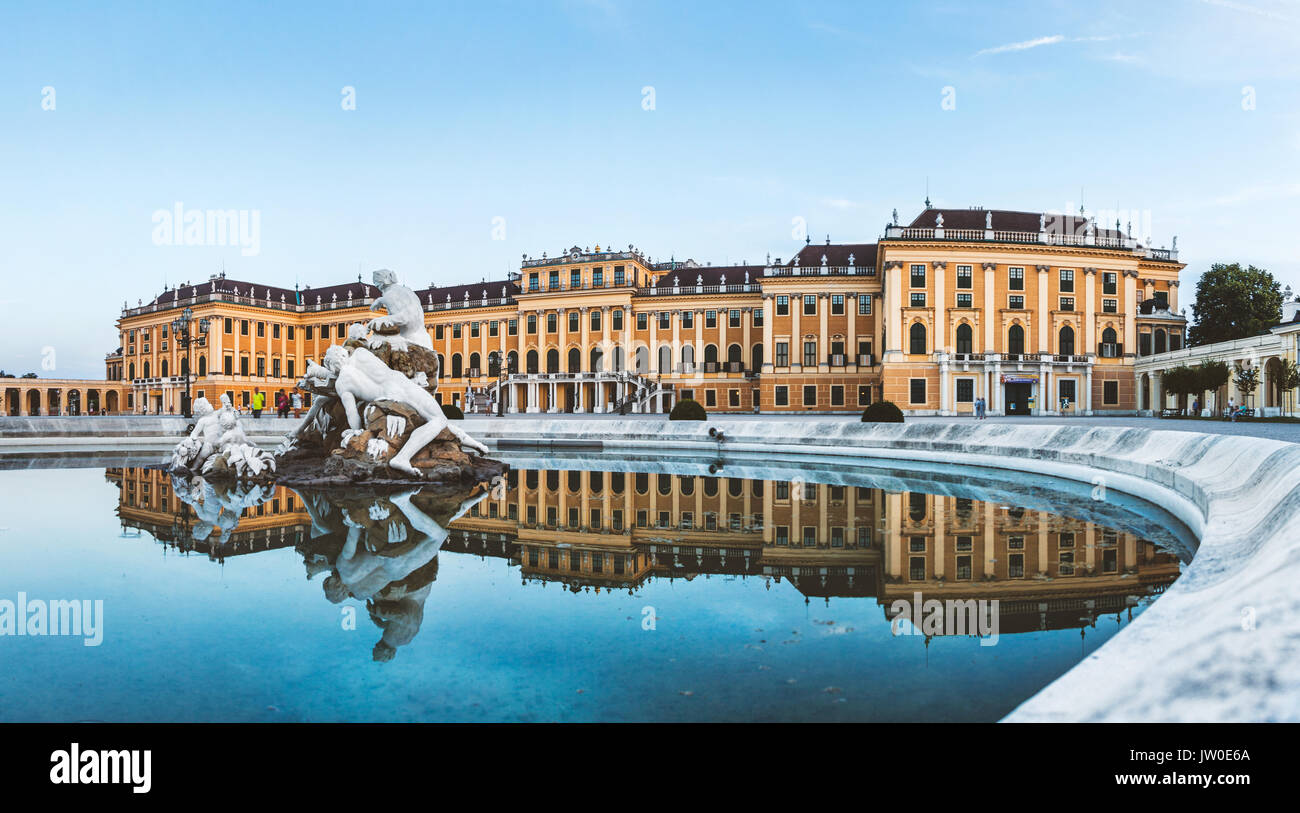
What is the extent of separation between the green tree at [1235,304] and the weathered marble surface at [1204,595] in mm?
47569

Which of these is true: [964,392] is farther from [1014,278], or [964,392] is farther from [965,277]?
[1014,278]

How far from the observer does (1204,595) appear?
320 cm

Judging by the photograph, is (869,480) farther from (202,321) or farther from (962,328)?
(202,321)

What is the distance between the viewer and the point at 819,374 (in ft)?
160

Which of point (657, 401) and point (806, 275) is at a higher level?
point (806, 275)

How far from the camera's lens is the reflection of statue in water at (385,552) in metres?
→ 4.10

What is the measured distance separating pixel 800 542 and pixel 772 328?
44572 millimetres

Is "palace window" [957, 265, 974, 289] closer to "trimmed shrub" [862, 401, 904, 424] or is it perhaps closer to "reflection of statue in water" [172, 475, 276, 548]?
"trimmed shrub" [862, 401, 904, 424]

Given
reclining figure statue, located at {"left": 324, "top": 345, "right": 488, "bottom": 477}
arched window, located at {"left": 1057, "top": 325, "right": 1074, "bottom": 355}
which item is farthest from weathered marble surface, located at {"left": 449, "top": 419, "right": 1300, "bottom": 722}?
arched window, located at {"left": 1057, "top": 325, "right": 1074, "bottom": 355}

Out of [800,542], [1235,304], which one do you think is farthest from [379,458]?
[1235,304]

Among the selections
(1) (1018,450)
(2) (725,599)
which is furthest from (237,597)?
(1) (1018,450)
